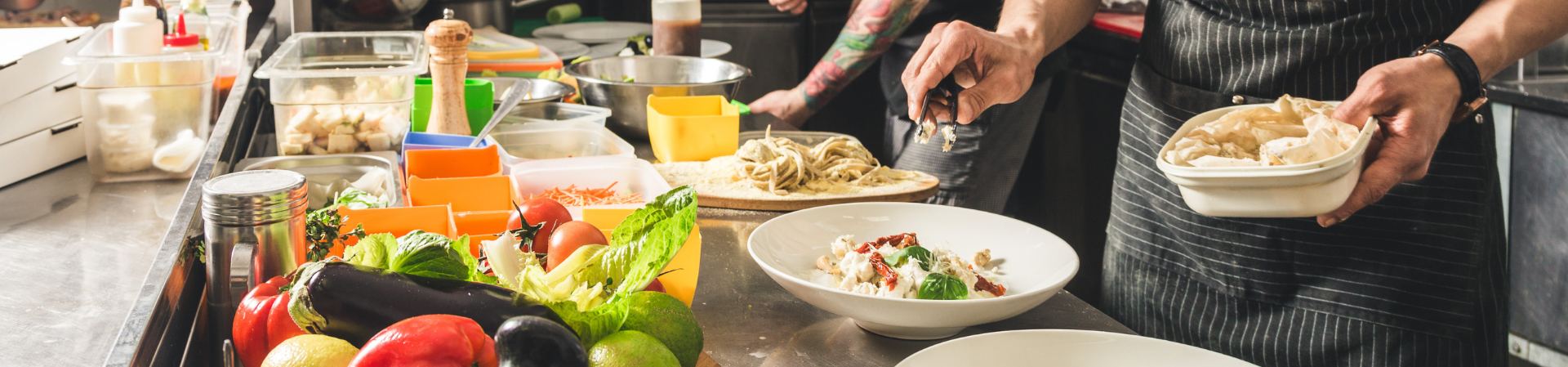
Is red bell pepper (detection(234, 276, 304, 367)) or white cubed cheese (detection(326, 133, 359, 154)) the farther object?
white cubed cheese (detection(326, 133, 359, 154))

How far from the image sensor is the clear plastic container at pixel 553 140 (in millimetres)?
1848

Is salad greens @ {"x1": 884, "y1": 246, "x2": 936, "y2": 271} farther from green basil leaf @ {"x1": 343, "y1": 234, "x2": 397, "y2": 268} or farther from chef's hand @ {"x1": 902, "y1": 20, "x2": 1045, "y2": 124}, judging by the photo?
green basil leaf @ {"x1": 343, "y1": 234, "x2": 397, "y2": 268}

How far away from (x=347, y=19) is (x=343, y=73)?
1256 mm

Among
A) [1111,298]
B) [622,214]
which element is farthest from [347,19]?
[1111,298]

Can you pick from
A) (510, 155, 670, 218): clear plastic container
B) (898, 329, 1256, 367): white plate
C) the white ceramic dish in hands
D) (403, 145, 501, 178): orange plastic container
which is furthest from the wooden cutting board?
(898, 329, 1256, 367): white plate

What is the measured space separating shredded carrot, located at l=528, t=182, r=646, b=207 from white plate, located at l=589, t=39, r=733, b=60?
1359 millimetres

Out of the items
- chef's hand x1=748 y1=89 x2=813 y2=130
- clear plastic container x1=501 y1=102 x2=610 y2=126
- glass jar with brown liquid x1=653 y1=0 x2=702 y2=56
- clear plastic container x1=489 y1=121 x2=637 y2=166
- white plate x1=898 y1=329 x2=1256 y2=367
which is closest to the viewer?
white plate x1=898 y1=329 x2=1256 y2=367

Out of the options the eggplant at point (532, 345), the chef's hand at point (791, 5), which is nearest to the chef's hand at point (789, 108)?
the chef's hand at point (791, 5)

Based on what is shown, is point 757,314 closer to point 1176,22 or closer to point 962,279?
point 962,279

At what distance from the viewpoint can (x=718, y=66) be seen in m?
2.33

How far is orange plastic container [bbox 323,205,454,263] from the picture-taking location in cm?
108

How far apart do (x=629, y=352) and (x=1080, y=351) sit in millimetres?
496

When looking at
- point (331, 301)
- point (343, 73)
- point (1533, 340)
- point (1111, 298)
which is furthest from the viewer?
point (1533, 340)

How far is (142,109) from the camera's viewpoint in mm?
1432
